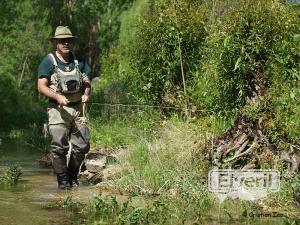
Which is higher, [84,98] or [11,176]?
[84,98]

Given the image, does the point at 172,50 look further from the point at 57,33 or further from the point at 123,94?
the point at 57,33

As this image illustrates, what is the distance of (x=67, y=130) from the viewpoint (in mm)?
8328

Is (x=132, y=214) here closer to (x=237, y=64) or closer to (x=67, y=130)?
(x=67, y=130)

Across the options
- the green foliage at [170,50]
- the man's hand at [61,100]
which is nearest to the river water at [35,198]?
the man's hand at [61,100]

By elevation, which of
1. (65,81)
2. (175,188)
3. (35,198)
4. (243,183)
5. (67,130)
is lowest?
(35,198)

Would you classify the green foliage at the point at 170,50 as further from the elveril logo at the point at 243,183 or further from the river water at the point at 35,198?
the elveril logo at the point at 243,183

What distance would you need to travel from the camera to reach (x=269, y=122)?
7.59 metres

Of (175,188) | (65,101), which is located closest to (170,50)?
(65,101)

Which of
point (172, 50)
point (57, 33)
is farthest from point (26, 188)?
point (172, 50)

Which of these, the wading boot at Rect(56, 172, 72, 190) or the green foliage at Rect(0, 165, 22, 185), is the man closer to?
the wading boot at Rect(56, 172, 72, 190)

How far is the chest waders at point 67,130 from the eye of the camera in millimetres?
8055

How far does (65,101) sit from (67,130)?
0.62 m

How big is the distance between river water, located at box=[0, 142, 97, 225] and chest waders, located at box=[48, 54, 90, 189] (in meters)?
0.25

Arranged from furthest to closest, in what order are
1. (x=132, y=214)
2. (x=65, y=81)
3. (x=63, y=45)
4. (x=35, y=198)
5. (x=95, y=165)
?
(x=95, y=165) < (x=63, y=45) < (x=65, y=81) < (x=35, y=198) < (x=132, y=214)
